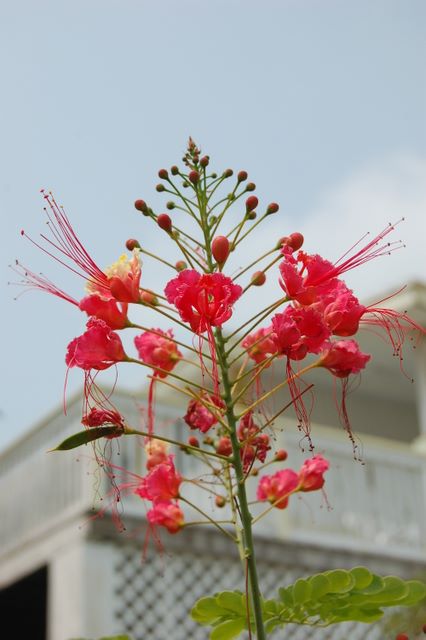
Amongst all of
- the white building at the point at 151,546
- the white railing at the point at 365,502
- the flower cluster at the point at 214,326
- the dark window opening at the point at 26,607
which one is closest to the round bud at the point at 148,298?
the flower cluster at the point at 214,326

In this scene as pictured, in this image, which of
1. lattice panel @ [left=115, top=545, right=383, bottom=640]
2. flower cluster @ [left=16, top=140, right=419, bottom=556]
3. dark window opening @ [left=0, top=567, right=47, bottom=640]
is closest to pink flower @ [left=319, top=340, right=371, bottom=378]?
flower cluster @ [left=16, top=140, right=419, bottom=556]

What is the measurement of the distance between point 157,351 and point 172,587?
594 centimetres

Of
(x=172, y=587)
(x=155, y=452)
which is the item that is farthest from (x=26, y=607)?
(x=155, y=452)

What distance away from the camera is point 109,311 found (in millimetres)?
1966

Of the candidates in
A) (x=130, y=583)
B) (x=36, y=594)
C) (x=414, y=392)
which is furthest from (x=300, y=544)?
(x=414, y=392)

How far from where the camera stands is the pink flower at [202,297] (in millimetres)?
1837

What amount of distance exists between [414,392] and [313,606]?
1129 cm

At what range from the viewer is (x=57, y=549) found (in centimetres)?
764

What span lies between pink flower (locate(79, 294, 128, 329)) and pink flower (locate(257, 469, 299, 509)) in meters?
0.52

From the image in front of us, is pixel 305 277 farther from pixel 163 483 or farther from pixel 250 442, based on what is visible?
pixel 163 483

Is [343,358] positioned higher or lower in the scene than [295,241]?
lower

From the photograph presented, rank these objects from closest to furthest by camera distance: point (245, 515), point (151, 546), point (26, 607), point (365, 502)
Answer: point (245, 515), point (151, 546), point (365, 502), point (26, 607)

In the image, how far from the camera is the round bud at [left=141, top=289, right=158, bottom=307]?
1.97 meters

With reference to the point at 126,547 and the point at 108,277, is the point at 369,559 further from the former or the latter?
the point at 108,277
